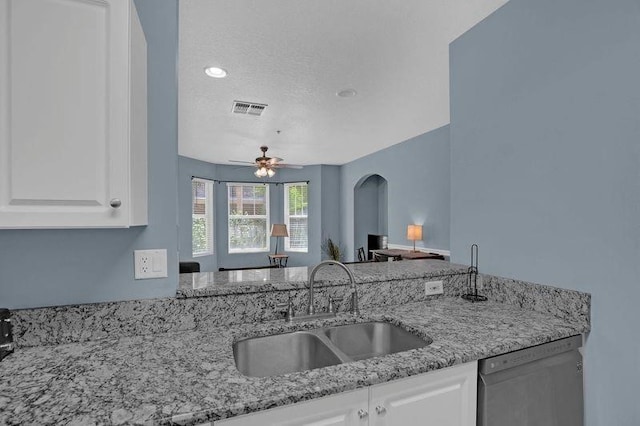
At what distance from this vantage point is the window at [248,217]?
7711 mm

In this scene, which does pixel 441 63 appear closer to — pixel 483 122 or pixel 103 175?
pixel 483 122

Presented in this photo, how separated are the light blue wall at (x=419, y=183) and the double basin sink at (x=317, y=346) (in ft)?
10.5

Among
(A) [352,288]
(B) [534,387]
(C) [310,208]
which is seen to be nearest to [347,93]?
(A) [352,288]

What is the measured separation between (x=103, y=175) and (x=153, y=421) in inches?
27.9

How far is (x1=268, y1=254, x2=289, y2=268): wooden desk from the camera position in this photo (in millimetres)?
7487

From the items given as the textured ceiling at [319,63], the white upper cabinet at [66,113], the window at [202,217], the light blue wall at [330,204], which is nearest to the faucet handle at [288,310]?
the white upper cabinet at [66,113]

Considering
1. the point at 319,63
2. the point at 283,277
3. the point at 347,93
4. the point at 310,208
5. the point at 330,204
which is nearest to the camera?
the point at 283,277

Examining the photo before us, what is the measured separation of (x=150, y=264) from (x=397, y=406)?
1102 mm

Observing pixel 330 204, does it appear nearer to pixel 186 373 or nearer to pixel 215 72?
pixel 215 72

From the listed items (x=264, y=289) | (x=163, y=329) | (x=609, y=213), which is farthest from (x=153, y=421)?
(x=609, y=213)

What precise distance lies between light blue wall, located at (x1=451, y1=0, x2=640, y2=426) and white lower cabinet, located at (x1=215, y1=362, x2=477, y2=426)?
696mm

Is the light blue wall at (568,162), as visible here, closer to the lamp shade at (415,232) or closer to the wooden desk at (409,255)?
the wooden desk at (409,255)

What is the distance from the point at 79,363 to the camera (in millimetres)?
1033

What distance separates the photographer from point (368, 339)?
155 cm
